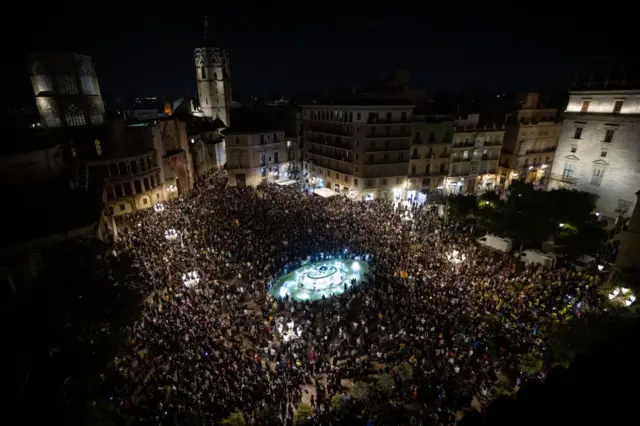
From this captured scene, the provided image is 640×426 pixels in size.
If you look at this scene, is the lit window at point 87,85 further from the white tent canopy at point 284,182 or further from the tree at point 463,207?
the tree at point 463,207

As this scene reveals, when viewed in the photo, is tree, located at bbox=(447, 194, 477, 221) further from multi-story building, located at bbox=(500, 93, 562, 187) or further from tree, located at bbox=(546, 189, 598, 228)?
multi-story building, located at bbox=(500, 93, 562, 187)

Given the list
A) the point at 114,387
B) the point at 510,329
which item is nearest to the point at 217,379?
the point at 114,387

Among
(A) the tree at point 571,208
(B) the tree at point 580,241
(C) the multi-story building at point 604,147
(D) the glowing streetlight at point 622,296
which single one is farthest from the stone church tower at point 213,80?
(D) the glowing streetlight at point 622,296

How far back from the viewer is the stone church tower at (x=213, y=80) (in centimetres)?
6894

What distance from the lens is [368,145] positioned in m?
41.8

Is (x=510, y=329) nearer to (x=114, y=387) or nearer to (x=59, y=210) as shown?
(x=114, y=387)

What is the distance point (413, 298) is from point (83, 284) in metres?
17.1

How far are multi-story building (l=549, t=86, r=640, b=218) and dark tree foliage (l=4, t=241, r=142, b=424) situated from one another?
4068cm

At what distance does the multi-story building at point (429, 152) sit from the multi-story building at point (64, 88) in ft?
146

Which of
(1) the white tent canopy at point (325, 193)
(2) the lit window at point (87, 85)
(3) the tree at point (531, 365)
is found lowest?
(1) the white tent canopy at point (325, 193)

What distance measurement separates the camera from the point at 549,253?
26.3 metres

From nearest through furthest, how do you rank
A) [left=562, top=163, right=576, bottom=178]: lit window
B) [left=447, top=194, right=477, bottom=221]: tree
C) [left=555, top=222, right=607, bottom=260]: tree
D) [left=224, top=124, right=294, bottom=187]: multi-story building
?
[left=555, top=222, right=607, bottom=260]: tree → [left=447, top=194, right=477, bottom=221]: tree → [left=562, top=163, right=576, bottom=178]: lit window → [left=224, top=124, right=294, bottom=187]: multi-story building

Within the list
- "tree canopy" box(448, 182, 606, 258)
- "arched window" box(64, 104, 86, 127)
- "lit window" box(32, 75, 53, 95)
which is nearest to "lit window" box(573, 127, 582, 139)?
"tree canopy" box(448, 182, 606, 258)

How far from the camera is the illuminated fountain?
75.2 feet
